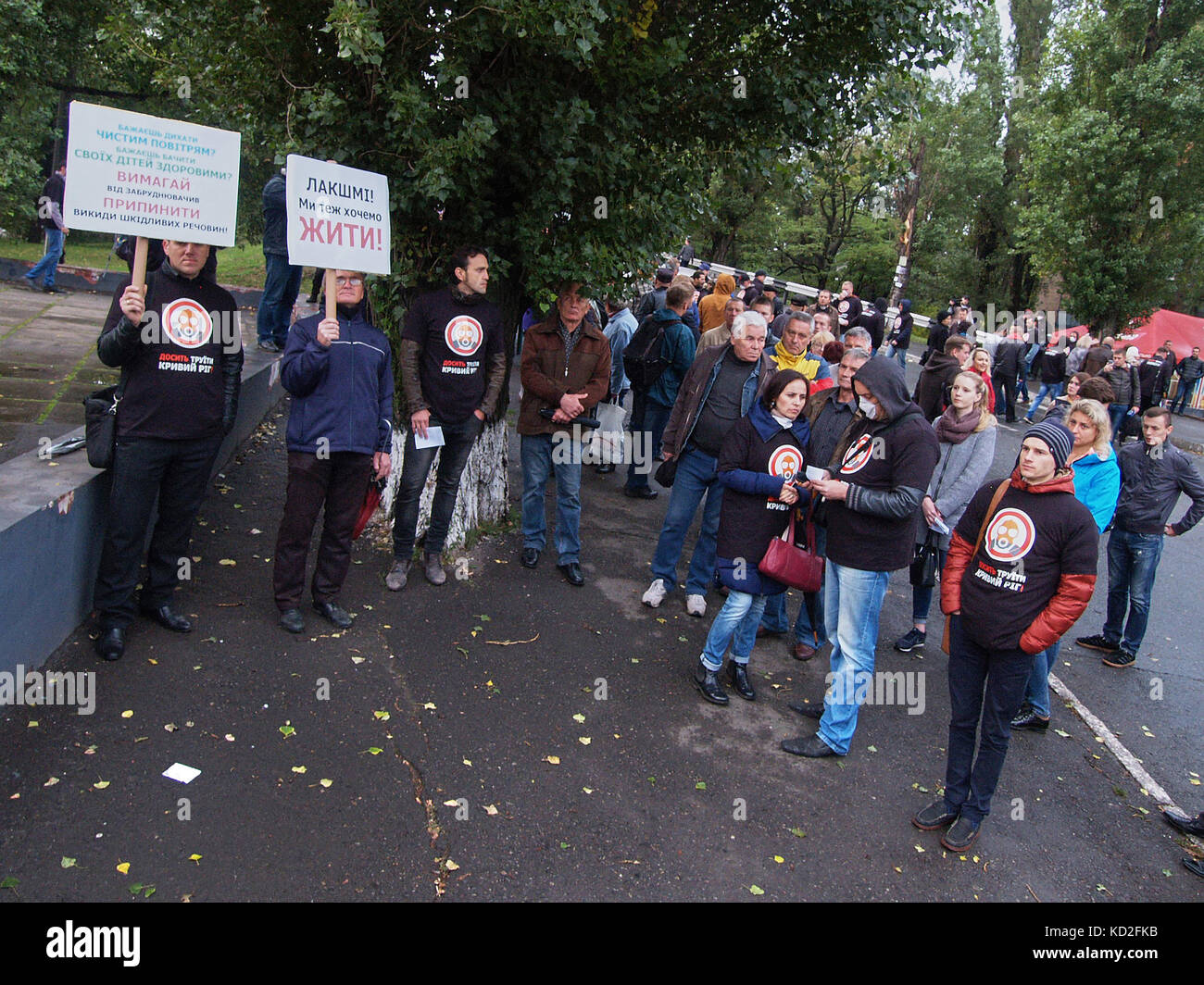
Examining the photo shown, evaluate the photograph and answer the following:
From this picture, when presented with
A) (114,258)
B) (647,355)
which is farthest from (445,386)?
(114,258)

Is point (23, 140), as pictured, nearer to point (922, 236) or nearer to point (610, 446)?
point (610, 446)

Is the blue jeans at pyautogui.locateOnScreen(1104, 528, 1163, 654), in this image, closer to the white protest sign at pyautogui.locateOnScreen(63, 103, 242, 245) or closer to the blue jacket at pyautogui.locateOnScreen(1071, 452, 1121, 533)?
the blue jacket at pyautogui.locateOnScreen(1071, 452, 1121, 533)

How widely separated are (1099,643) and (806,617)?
2855 mm

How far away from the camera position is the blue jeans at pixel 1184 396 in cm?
2555

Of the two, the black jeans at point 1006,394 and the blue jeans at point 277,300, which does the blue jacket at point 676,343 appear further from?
the black jeans at point 1006,394

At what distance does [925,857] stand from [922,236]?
3472 cm

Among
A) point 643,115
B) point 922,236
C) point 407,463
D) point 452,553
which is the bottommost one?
point 452,553

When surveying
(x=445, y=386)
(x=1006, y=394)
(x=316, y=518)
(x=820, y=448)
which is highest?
(x=1006, y=394)

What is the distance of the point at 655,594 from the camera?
22.3ft

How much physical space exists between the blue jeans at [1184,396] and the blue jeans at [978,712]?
2545cm

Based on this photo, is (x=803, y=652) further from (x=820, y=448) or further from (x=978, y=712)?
(x=978, y=712)

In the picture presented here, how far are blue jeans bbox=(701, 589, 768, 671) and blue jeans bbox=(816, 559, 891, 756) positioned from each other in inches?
21.0
